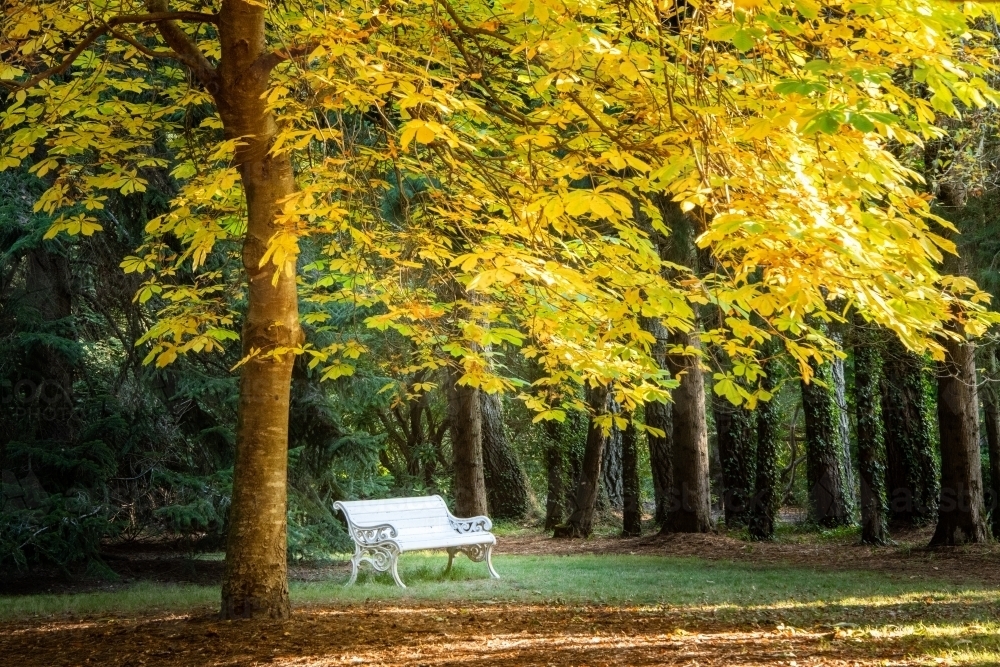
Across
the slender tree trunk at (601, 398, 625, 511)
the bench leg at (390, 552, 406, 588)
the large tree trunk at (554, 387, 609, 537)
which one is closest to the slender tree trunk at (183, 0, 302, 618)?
the bench leg at (390, 552, 406, 588)

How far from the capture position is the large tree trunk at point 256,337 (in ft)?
20.8

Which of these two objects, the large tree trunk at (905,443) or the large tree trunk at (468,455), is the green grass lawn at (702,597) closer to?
the large tree trunk at (468,455)

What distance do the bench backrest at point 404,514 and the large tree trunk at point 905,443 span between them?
25.5ft

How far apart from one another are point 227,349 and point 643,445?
55.9ft

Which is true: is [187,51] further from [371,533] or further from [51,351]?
[51,351]

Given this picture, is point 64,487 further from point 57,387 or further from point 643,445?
point 643,445

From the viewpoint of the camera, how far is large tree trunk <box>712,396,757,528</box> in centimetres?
1583

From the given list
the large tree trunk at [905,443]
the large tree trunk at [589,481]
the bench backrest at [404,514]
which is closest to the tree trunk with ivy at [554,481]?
the large tree trunk at [589,481]

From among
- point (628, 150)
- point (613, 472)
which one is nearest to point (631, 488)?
point (613, 472)

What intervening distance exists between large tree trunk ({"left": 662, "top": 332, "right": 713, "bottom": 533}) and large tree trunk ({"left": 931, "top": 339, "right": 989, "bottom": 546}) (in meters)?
3.72

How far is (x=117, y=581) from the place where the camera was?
10.6 metres

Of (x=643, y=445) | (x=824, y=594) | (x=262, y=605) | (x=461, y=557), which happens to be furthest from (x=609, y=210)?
(x=643, y=445)

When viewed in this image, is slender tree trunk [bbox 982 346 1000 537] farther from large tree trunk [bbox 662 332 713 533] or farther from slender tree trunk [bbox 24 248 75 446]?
slender tree trunk [bbox 24 248 75 446]

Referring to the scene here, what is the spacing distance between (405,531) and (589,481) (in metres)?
5.85
